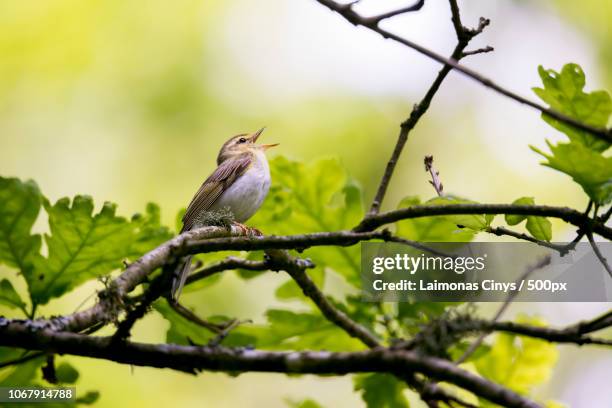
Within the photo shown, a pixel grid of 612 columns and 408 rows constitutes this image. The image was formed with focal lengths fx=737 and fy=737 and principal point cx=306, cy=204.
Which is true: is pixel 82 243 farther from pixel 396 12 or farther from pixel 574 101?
pixel 574 101

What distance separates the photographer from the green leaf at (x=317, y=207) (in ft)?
9.55

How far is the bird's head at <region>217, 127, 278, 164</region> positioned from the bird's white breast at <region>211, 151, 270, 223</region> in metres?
0.79

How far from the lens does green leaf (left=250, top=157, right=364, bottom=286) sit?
9.55 ft

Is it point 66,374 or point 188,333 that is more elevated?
Answer: point 188,333

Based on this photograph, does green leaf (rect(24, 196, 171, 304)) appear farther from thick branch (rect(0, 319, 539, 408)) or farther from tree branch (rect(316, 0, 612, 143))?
tree branch (rect(316, 0, 612, 143))

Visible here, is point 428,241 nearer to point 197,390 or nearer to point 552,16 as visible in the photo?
point 197,390

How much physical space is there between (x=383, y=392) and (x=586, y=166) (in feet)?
3.67

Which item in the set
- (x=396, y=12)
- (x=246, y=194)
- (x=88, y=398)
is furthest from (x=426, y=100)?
(x=246, y=194)

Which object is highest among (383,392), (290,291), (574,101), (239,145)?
(239,145)

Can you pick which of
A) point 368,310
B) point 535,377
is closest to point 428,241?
point 368,310

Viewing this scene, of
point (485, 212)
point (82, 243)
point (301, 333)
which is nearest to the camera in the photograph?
point (485, 212)

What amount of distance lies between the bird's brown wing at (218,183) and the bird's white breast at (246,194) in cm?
5

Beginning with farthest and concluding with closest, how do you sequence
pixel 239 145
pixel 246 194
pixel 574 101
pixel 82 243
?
1. pixel 239 145
2. pixel 246 194
3. pixel 82 243
4. pixel 574 101

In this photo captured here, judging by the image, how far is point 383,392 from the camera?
8.40ft
